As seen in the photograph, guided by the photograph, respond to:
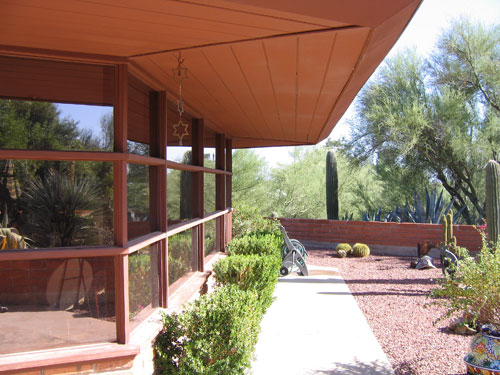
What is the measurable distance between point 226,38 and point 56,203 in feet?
4.76

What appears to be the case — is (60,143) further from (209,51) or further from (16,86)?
(209,51)

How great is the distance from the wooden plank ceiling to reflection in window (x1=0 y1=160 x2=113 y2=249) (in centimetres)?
72

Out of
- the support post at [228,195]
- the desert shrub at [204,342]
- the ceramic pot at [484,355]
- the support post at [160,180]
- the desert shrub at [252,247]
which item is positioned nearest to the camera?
the desert shrub at [204,342]

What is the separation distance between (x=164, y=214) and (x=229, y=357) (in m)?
1.37

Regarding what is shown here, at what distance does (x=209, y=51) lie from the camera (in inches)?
118

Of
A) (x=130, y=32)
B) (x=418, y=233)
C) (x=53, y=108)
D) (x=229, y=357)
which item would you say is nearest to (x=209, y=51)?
(x=130, y=32)

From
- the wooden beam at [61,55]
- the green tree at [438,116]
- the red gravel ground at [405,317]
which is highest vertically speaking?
→ the green tree at [438,116]

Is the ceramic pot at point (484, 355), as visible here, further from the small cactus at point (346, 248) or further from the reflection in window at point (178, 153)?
the small cactus at point (346, 248)

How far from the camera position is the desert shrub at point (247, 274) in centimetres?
517

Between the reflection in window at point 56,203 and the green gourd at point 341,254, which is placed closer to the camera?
the reflection in window at point 56,203

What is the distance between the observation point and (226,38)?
2.58 m

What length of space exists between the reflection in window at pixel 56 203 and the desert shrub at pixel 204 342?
34.1 inches

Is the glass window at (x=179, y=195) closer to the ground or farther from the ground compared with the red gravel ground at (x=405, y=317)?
farther from the ground

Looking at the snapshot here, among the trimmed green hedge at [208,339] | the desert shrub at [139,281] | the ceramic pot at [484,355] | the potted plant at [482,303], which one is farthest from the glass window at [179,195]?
the ceramic pot at [484,355]
